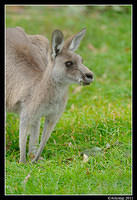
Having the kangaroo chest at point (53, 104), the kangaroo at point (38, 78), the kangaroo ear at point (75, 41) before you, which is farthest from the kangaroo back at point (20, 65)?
the kangaroo ear at point (75, 41)

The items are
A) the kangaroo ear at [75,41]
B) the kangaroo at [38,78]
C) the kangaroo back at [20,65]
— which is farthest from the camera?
the kangaroo back at [20,65]

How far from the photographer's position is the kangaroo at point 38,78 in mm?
3994

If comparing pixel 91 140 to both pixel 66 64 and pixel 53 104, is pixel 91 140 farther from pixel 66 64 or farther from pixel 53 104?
pixel 66 64

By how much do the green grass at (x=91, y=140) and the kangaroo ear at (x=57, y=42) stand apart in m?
1.28

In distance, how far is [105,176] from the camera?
371cm

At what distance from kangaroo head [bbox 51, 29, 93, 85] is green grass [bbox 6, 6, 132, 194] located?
0.98 m

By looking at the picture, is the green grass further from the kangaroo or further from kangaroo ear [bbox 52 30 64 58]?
kangaroo ear [bbox 52 30 64 58]

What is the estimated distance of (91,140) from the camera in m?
4.76

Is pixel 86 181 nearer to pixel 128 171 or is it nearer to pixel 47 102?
pixel 128 171

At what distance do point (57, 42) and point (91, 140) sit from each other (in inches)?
59.1

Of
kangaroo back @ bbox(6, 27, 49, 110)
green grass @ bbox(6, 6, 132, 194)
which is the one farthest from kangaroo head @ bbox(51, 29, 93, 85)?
green grass @ bbox(6, 6, 132, 194)

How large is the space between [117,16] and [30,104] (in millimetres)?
6867

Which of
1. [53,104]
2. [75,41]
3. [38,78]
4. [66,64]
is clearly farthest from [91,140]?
[75,41]

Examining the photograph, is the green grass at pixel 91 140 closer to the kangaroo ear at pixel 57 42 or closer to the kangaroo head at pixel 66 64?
the kangaroo head at pixel 66 64
